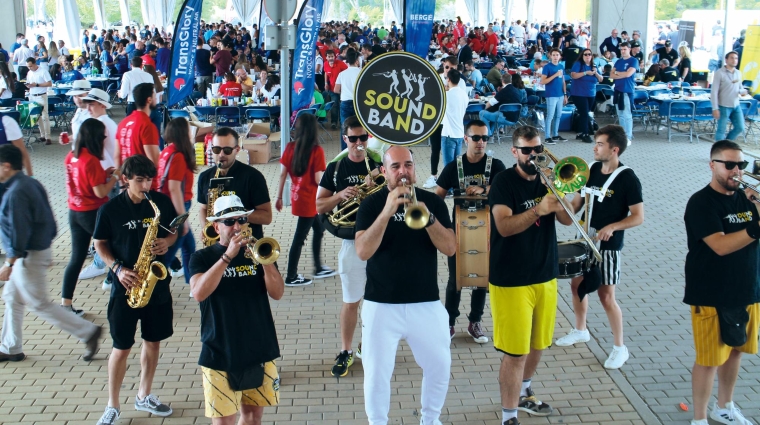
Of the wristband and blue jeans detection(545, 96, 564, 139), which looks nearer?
the wristband

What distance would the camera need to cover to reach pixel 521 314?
488 cm

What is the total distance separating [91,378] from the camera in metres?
5.98

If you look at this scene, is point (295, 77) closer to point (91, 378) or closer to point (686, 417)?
point (91, 378)

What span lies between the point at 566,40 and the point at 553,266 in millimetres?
22370

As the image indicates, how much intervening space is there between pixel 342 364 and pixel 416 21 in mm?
9736

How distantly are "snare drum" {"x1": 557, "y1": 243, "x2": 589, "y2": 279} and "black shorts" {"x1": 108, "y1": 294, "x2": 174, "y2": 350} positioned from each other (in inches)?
115

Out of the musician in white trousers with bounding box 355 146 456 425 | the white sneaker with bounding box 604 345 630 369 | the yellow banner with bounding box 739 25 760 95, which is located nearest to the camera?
the musician in white trousers with bounding box 355 146 456 425

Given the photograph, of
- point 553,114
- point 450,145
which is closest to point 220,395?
point 450,145

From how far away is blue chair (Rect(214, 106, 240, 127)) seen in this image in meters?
14.9

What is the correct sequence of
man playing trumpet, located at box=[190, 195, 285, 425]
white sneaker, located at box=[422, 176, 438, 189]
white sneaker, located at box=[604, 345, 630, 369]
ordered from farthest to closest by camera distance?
white sneaker, located at box=[422, 176, 438, 189] < white sneaker, located at box=[604, 345, 630, 369] < man playing trumpet, located at box=[190, 195, 285, 425]

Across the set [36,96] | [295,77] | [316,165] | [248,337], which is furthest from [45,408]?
[36,96]

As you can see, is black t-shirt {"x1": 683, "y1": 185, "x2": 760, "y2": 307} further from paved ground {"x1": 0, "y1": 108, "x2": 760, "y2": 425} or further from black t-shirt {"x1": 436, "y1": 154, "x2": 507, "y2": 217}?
black t-shirt {"x1": 436, "y1": 154, "x2": 507, "y2": 217}

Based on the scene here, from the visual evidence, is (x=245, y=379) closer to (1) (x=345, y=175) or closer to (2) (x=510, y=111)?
(1) (x=345, y=175)

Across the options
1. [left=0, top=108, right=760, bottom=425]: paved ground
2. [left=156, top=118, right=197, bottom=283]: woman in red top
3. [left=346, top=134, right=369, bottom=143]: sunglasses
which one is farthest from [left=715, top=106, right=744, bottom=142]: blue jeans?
[left=156, top=118, right=197, bottom=283]: woman in red top
